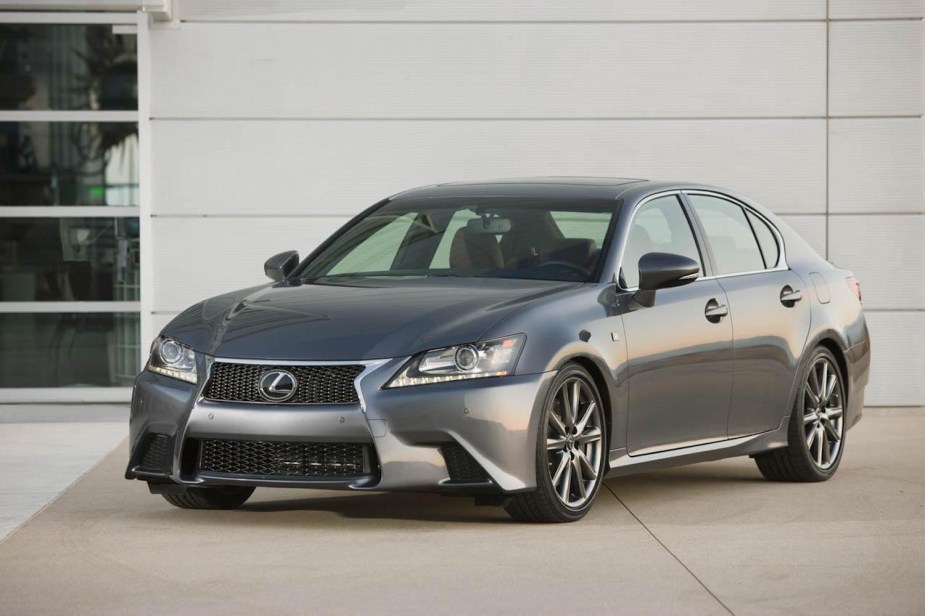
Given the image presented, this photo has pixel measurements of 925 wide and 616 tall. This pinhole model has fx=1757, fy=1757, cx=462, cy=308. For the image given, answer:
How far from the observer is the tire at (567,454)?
737cm

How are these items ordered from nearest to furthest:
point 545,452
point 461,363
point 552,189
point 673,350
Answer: point 461,363, point 545,452, point 673,350, point 552,189

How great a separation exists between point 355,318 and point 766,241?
3029 millimetres

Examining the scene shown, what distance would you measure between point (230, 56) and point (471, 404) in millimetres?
7101

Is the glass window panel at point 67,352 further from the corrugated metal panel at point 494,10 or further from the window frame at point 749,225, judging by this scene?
the window frame at point 749,225

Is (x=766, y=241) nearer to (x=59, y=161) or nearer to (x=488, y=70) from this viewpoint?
(x=488, y=70)

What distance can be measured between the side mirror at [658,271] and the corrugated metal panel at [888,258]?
20.0 feet

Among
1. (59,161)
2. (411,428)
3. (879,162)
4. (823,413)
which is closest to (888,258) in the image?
(879,162)

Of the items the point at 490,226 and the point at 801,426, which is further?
the point at 801,426

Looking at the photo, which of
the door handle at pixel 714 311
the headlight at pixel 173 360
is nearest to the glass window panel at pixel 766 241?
the door handle at pixel 714 311

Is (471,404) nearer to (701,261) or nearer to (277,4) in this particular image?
(701,261)

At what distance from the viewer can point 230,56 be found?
13539 millimetres

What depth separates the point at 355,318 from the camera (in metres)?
7.39

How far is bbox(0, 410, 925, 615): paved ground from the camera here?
19.2ft

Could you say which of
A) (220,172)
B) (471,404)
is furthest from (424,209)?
(220,172)
